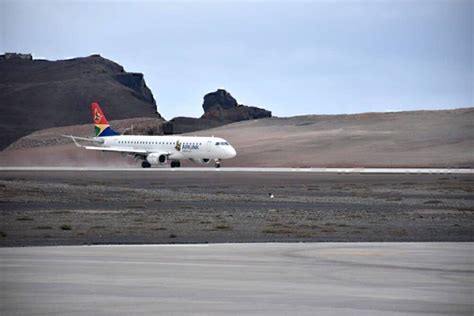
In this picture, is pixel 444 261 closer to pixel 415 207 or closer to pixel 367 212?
pixel 367 212

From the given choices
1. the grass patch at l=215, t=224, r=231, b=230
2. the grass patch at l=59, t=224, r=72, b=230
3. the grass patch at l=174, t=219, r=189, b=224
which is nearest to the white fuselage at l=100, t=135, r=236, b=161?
the grass patch at l=174, t=219, r=189, b=224

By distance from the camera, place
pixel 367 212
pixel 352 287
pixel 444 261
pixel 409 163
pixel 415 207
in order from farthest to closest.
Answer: pixel 409 163
pixel 415 207
pixel 367 212
pixel 444 261
pixel 352 287

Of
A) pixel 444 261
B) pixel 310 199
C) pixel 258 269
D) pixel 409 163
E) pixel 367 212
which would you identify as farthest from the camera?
pixel 409 163

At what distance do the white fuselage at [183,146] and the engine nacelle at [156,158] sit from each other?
51cm

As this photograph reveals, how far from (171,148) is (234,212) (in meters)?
66.2

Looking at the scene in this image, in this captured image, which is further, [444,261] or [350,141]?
[350,141]

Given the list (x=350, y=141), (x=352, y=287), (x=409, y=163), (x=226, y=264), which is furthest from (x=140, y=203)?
(x=350, y=141)

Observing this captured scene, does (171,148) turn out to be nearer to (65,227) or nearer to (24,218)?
(24,218)

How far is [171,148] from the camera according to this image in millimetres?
104500

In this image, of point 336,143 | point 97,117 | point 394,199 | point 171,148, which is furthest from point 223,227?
point 336,143

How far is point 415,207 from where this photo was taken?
4312 centimetres

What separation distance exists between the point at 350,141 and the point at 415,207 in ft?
354

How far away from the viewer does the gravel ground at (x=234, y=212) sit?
29062 mm

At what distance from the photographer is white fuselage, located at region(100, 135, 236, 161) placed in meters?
100
